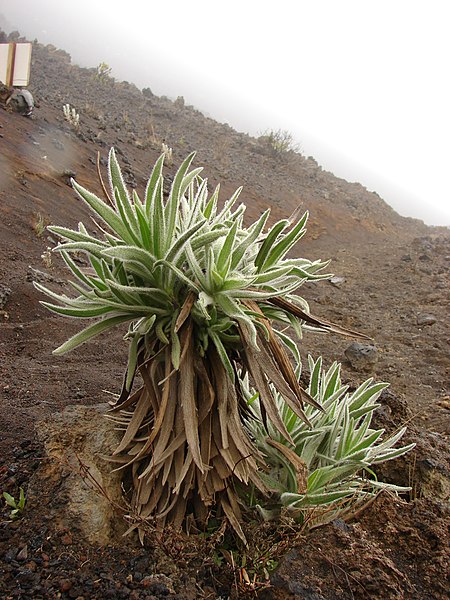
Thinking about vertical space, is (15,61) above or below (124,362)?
above

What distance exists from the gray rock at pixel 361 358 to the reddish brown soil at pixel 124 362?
95 mm

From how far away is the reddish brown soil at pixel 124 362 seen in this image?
1416mm

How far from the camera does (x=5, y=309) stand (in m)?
3.69

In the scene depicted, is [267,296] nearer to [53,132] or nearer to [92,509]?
[92,509]

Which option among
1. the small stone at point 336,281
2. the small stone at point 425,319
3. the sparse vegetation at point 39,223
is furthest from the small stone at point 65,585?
the small stone at point 336,281

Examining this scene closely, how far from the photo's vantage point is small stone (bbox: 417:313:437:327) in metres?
5.68

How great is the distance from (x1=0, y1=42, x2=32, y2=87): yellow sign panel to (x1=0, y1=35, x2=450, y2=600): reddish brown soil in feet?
2.56

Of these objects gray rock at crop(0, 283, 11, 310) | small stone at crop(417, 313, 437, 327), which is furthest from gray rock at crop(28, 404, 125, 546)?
small stone at crop(417, 313, 437, 327)

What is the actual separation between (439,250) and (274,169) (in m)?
6.56

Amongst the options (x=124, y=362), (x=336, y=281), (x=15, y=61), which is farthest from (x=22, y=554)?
(x=15, y=61)

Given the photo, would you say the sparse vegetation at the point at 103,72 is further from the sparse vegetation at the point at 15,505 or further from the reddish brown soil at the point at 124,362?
the sparse vegetation at the point at 15,505

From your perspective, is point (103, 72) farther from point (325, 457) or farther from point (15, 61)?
point (325, 457)

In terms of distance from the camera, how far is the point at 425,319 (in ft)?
18.9

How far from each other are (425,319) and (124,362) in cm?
390
